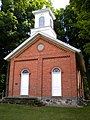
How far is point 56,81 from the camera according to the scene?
1858cm

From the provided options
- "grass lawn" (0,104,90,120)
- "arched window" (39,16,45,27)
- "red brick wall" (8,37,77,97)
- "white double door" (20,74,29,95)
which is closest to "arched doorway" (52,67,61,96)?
"red brick wall" (8,37,77,97)

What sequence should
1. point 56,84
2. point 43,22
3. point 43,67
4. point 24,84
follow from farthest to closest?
point 43,22 → point 24,84 → point 43,67 → point 56,84

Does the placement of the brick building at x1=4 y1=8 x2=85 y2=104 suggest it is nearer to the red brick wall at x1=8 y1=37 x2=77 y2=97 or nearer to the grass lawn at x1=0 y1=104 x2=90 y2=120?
the red brick wall at x1=8 y1=37 x2=77 y2=97

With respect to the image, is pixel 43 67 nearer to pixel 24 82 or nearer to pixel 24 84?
pixel 24 82

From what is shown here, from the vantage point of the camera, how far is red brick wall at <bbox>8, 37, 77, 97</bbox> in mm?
18047

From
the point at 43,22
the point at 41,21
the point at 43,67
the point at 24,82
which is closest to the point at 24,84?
the point at 24,82

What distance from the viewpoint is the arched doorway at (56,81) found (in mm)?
18269

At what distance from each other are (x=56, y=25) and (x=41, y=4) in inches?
177

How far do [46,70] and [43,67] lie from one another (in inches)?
17.7

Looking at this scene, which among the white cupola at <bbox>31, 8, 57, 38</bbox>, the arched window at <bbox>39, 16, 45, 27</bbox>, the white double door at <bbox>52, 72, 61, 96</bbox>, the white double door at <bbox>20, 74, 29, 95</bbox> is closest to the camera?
the white double door at <bbox>52, 72, 61, 96</bbox>

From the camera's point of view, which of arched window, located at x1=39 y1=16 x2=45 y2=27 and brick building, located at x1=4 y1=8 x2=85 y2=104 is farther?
arched window, located at x1=39 y1=16 x2=45 y2=27

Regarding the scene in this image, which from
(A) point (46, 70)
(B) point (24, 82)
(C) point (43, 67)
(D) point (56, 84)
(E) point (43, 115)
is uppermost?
(C) point (43, 67)

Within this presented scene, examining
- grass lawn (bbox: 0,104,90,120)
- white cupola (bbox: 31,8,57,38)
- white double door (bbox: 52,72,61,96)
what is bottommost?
grass lawn (bbox: 0,104,90,120)

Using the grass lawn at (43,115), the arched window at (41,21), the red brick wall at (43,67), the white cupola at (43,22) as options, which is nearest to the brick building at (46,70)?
the red brick wall at (43,67)
